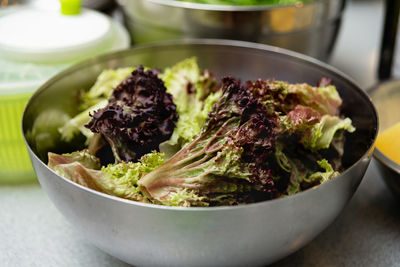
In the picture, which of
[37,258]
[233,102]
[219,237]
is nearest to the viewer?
[219,237]

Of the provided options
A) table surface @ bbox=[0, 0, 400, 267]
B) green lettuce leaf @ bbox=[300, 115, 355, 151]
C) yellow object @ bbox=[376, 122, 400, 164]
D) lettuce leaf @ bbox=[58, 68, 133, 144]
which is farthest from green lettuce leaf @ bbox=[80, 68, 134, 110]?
yellow object @ bbox=[376, 122, 400, 164]

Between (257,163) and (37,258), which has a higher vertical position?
→ (257,163)

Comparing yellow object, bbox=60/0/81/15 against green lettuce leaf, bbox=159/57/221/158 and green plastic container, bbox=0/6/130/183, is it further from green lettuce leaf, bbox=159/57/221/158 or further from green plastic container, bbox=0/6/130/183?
green lettuce leaf, bbox=159/57/221/158

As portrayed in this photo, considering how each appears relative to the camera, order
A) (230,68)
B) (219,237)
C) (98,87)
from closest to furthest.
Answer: (219,237), (98,87), (230,68)

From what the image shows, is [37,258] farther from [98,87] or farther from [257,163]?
[257,163]

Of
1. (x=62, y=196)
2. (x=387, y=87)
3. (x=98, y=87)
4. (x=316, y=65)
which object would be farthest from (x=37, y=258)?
(x=387, y=87)

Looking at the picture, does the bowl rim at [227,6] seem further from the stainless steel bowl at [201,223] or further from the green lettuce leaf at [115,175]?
the green lettuce leaf at [115,175]

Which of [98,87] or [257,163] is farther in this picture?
[98,87]
